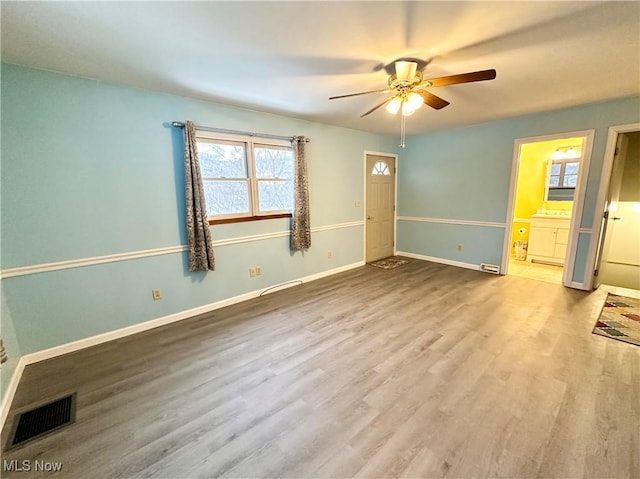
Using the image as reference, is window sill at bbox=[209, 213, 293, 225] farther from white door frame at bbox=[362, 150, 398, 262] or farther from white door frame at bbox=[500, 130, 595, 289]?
white door frame at bbox=[500, 130, 595, 289]

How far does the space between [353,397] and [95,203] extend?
288 cm

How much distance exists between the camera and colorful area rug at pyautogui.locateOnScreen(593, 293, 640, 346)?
8.59 ft

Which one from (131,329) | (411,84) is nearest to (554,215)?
(411,84)

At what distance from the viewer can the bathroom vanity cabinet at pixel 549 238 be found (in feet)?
15.7

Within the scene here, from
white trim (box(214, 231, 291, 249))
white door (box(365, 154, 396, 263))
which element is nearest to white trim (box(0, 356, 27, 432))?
white trim (box(214, 231, 291, 249))

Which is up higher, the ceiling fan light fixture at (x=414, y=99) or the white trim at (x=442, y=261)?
the ceiling fan light fixture at (x=414, y=99)

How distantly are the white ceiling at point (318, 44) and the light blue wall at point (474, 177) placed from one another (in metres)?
0.69

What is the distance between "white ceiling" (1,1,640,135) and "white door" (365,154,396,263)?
7.64 ft

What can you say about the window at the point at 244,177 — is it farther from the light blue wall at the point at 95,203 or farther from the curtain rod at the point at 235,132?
the light blue wall at the point at 95,203

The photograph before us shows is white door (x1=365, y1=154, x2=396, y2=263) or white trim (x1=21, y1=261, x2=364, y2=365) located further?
white door (x1=365, y1=154, x2=396, y2=263)

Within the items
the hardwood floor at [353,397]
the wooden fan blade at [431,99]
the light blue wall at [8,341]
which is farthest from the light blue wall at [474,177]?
the light blue wall at [8,341]

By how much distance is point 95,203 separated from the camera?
2514 mm

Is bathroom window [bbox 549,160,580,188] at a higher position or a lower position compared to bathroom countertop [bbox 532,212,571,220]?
higher

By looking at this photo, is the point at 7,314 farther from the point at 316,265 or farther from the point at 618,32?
the point at 618,32
